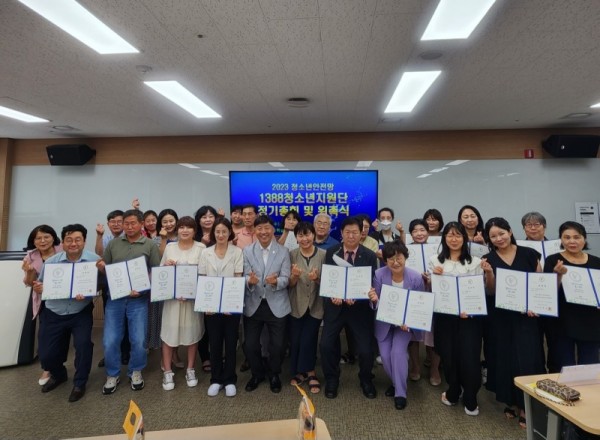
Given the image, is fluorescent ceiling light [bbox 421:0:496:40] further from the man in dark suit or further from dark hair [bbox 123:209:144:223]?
dark hair [bbox 123:209:144:223]

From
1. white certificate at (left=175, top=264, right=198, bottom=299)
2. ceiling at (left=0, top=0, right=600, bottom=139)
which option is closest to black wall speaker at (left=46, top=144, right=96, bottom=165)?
ceiling at (left=0, top=0, right=600, bottom=139)

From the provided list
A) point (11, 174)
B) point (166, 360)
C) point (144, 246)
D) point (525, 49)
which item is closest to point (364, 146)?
point (525, 49)

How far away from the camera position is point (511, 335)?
7.80 ft

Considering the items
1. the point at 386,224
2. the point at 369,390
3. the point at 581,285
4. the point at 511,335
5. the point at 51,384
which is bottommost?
the point at 51,384

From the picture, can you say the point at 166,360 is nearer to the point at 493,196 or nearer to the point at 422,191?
the point at 422,191

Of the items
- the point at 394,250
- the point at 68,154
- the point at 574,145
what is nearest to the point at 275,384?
the point at 394,250

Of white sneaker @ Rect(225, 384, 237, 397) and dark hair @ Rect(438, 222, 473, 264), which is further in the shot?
white sneaker @ Rect(225, 384, 237, 397)

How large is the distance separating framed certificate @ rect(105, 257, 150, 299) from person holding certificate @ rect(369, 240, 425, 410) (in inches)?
80.9

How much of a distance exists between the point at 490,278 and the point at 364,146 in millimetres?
3562

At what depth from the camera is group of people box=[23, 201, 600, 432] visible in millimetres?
2402

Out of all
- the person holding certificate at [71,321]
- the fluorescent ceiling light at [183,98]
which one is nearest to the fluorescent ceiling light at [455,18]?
the fluorescent ceiling light at [183,98]

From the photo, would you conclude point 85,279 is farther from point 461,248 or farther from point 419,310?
point 461,248

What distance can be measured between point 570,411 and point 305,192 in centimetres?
425

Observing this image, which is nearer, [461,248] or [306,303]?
[461,248]
